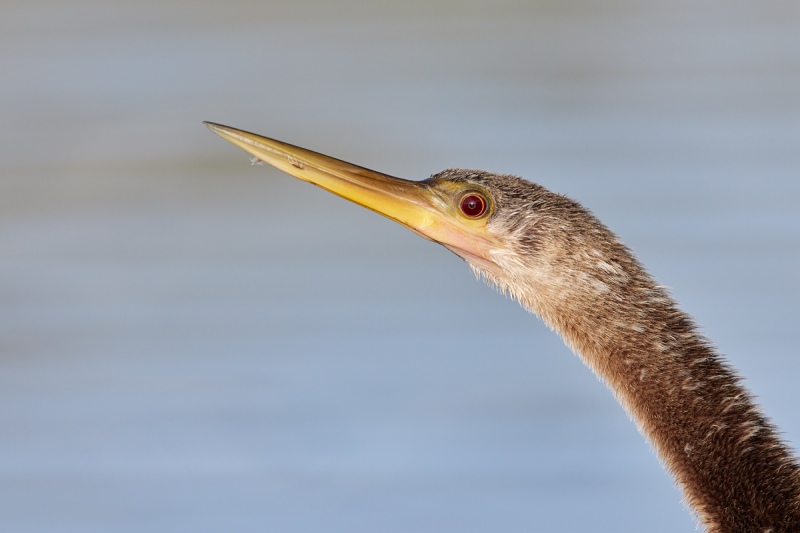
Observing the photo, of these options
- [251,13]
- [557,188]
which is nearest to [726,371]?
[557,188]

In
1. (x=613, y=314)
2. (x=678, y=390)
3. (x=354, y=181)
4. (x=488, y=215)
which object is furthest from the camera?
(x=354, y=181)

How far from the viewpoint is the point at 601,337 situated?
15.4 ft

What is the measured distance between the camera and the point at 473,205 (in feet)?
16.6

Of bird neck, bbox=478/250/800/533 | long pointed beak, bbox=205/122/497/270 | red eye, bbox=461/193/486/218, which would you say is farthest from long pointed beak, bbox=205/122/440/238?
bird neck, bbox=478/250/800/533

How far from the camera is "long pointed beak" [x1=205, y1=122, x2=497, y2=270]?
512 centimetres

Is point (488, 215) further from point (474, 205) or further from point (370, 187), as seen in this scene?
point (370, 187)

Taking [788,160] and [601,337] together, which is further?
[788,160]

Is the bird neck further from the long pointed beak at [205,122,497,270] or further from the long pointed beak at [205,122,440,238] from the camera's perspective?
the long pointed beak at [205,122,440,238]

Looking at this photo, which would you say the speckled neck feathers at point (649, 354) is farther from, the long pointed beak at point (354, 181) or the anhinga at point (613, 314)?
the long pointed beak at point (354, 181)

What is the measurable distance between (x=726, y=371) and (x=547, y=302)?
69 cm

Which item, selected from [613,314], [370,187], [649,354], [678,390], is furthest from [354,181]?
[678,390]

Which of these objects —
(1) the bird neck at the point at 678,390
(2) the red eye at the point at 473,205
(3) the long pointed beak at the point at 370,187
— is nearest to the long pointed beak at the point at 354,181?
(3) the long pointed beak at the point at 370,187

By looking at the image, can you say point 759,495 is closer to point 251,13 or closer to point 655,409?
point 655,409

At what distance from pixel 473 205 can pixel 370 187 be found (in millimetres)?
404
